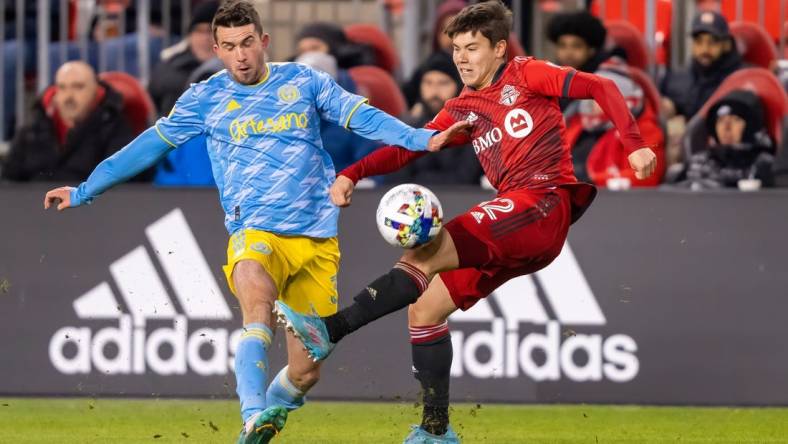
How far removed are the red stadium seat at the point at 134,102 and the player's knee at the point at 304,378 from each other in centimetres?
480

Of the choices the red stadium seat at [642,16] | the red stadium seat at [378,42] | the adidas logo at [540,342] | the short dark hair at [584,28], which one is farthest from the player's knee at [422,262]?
the red stadium seat at [378,42]

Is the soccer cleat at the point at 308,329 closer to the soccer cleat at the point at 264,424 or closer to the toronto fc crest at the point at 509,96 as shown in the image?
the soccer cleat at the point at 264,424

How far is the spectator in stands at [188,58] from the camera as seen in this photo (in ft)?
44.8

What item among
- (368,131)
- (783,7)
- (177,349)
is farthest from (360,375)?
(783,7)

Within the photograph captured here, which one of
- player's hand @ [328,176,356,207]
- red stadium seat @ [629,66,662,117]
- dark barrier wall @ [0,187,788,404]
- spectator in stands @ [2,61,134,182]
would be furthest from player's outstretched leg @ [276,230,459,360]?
spectator in stands @ [2,61,134,182]

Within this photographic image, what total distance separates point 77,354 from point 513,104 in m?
4.31

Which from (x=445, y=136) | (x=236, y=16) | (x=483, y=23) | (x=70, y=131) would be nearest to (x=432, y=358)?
Result: (x=445, y=136)

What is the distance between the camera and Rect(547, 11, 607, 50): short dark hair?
13.0m

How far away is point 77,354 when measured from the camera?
11.6 meters

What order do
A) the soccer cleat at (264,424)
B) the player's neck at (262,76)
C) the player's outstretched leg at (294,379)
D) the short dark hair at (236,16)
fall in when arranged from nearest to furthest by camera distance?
the soccer cleat at (264,424)
the short dark hair at (236,16)
the player's neck at (262,76)
the player's outstretched leg at (294,379)

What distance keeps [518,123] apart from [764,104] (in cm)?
464

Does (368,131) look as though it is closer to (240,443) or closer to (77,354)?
(240,443)

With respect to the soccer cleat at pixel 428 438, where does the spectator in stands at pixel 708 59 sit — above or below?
above

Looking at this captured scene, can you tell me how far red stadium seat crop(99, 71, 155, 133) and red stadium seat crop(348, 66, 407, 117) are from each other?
1.58 metres
